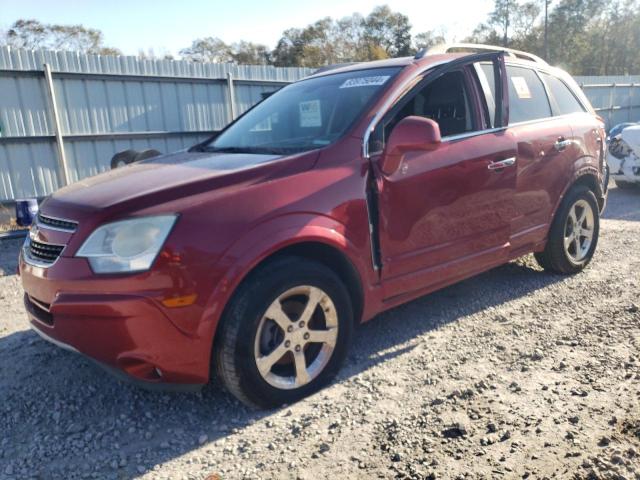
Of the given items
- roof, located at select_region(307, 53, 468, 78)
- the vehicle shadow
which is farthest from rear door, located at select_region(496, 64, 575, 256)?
the vehicle shadow

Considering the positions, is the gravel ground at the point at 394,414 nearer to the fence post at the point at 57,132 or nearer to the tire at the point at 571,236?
the tire at the point at 571,236

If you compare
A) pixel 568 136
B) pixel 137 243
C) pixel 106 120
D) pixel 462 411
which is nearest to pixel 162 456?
pixel 137 243

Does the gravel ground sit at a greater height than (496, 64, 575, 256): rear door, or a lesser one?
lesser

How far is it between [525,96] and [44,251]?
3654 millimetres

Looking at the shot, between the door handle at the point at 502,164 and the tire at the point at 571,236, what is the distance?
91 centimetres

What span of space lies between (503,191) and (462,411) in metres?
1.78

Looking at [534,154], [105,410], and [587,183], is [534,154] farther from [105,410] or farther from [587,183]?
[105,410]

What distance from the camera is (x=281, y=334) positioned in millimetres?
2723

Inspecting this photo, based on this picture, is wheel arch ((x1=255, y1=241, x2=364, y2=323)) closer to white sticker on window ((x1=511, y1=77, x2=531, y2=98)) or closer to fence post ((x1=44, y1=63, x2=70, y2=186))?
white sticker on window ((x1=511, y1=77, x2=531, y2=98))

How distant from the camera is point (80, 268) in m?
2.37

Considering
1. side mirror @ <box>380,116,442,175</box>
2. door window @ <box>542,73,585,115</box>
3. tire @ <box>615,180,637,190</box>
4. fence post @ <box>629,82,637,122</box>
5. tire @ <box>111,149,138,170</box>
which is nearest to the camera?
side mirror @ <box>380,116,442,175</box>

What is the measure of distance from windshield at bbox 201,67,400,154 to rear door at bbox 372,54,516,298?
0.25 m

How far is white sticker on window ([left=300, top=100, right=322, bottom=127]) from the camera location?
342 centimetres

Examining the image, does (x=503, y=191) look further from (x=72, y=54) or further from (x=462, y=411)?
(x=72, y=54)
